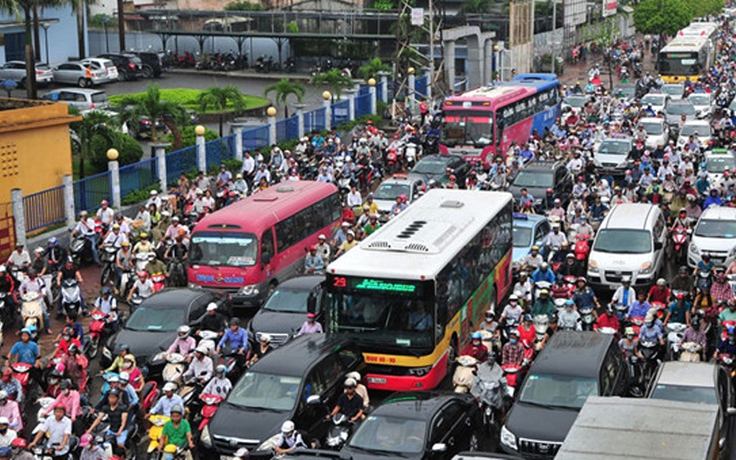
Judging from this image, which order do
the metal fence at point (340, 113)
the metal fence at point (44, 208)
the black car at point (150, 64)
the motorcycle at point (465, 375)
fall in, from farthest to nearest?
1. the black car at point (150, 64)
2. the metal fence at point (340, 113)
3. the metal fence at point (44, 208)
4. the motorcycle at point (465, 375)

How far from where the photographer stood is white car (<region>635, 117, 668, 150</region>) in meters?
38.8

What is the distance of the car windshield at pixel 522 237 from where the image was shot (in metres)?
25.3

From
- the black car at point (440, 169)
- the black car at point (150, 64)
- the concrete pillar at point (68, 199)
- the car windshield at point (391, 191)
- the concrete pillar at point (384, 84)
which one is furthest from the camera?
the black car at point (150, 64)

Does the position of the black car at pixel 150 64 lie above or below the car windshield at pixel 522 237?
above

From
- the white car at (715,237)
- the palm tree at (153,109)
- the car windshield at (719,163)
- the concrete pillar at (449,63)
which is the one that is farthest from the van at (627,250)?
the concrete pillar at (449,63)

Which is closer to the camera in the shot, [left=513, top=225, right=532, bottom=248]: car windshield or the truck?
the truck

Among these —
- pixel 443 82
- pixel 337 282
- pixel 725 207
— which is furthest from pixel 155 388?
pixel 443 82

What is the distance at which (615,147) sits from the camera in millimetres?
35969

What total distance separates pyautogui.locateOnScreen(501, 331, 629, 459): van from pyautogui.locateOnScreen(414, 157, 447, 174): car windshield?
15775 mm

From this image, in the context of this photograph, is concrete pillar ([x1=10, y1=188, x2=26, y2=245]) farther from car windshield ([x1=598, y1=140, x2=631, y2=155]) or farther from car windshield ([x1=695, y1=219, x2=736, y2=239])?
car windshield ([x1=598, y1=140, x2=631, y2=155])

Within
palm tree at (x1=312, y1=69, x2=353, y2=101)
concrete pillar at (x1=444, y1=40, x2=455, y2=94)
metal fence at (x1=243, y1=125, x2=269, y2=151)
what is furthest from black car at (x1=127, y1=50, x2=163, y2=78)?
metal fence at (x1=243, y1=125, x2=269, y2=151)

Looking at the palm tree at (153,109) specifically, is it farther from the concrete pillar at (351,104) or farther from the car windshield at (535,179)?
the car windshield at (535,179)

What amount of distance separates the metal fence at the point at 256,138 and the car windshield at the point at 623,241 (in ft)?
51.5

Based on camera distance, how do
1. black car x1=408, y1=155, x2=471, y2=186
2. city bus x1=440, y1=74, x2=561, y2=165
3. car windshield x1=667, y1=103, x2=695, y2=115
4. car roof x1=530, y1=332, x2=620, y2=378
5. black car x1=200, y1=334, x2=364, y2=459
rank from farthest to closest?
car windshield x1=667, y1=103, x2=695, y2=115 < city bus x1=440, y1=74, x2=561, y2=165 < black car x1=408, y1=155, x2=471, y2=186 < car roof x1=530, y1=332, x2=620, y2=378 < black car x1=200, y1=334, x2=364, y2=459
